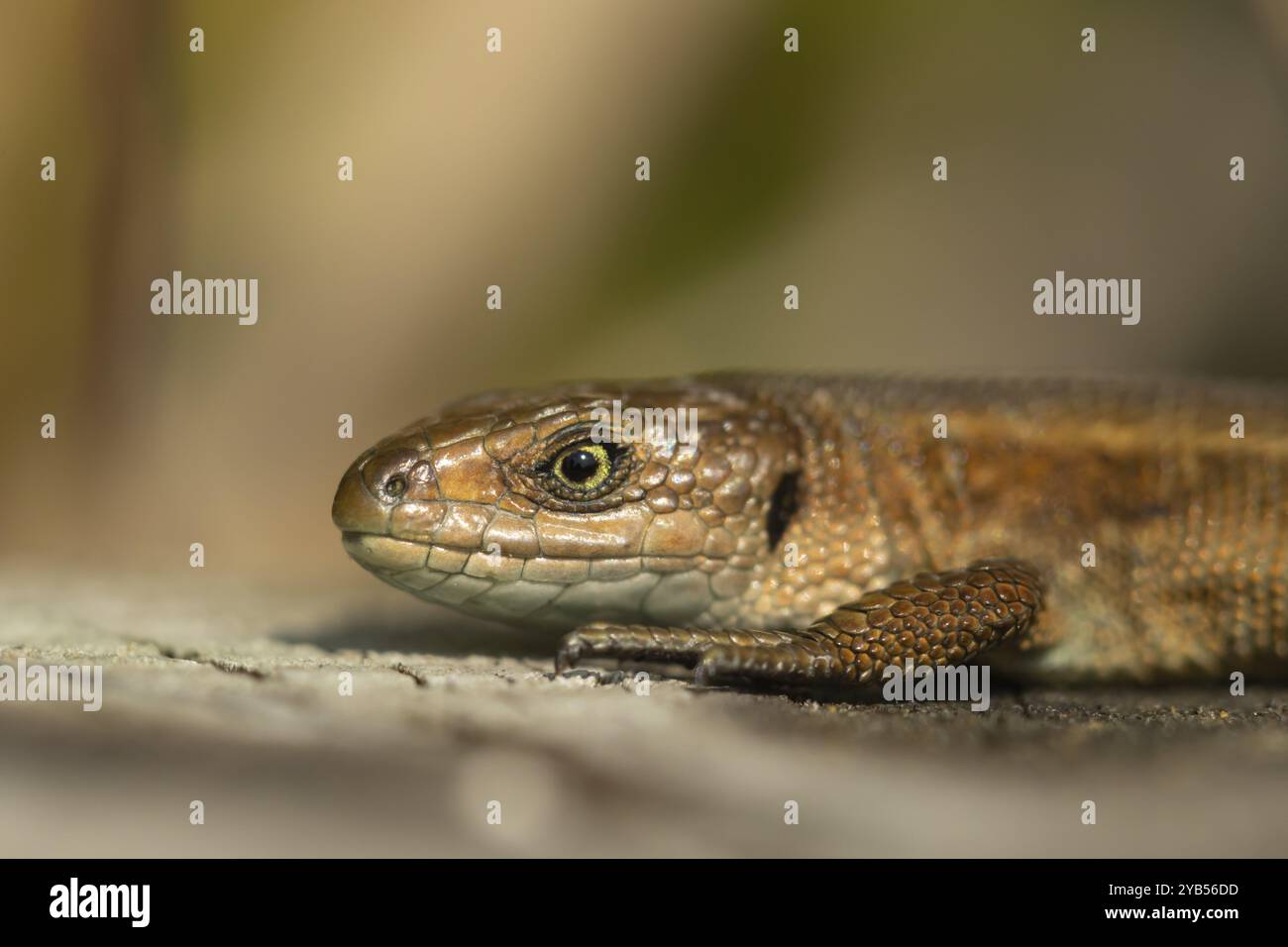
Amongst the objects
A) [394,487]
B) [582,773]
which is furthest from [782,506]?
[582,773]

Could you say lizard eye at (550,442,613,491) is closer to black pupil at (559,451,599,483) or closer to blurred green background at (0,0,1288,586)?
black pupil at (559,451,599,483)

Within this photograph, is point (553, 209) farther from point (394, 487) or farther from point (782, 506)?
point (394, 487)

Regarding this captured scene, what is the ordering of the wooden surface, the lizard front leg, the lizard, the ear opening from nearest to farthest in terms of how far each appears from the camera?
the wooden surface
the lizard front leg
the lizard
the ear opening

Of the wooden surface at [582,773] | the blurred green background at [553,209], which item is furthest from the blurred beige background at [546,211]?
the wooden surface at [582,773]

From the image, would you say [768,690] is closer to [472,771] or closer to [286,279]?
[472,771]

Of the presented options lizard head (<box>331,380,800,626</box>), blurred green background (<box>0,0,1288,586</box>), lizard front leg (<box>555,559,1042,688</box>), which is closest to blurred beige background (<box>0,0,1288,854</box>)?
blurred green background (<box>0,0,1288,586</box>)

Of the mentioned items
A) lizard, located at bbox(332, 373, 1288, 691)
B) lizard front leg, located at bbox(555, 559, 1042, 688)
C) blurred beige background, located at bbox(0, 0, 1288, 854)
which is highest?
blurred beige background, located at bbox(0, 0, 1288, 854)
